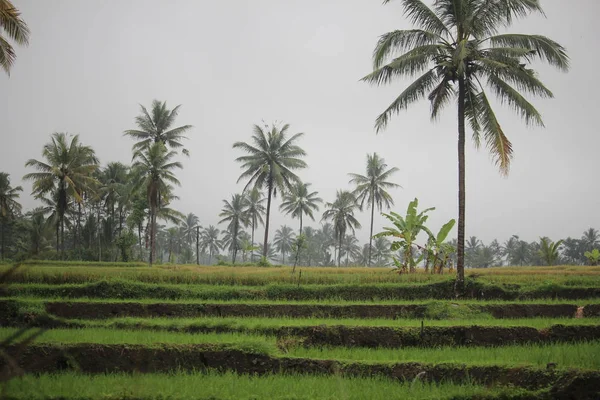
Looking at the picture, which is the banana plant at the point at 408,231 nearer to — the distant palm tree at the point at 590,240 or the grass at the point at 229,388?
the grass at the point at 229,388

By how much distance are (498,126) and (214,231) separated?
254ft

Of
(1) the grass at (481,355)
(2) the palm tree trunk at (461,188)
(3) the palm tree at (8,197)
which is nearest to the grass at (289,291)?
(2) the palm tree trunk at (461,188)

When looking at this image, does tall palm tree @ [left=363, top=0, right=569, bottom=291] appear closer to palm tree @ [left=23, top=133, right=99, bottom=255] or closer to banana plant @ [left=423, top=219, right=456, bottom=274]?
banana plant @ [left=423, top=219, right=456, bottom=274]

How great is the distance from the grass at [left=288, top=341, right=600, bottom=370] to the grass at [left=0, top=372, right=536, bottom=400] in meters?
0.97

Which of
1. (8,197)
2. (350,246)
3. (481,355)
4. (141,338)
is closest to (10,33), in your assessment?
(141,338)

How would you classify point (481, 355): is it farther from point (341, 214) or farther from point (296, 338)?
point (341, 214)

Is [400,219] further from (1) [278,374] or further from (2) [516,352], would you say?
(1) [278,374]

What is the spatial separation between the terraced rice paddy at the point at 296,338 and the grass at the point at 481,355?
3cm

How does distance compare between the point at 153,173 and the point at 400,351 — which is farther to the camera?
the point at 153,173

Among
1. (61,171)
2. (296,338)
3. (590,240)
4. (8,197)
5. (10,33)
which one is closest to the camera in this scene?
(296,338)

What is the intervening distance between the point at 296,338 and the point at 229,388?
3.36 metres

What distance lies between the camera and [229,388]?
564 centimetres

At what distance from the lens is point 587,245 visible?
68.1 m

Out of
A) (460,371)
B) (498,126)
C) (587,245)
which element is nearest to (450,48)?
(498,126)
